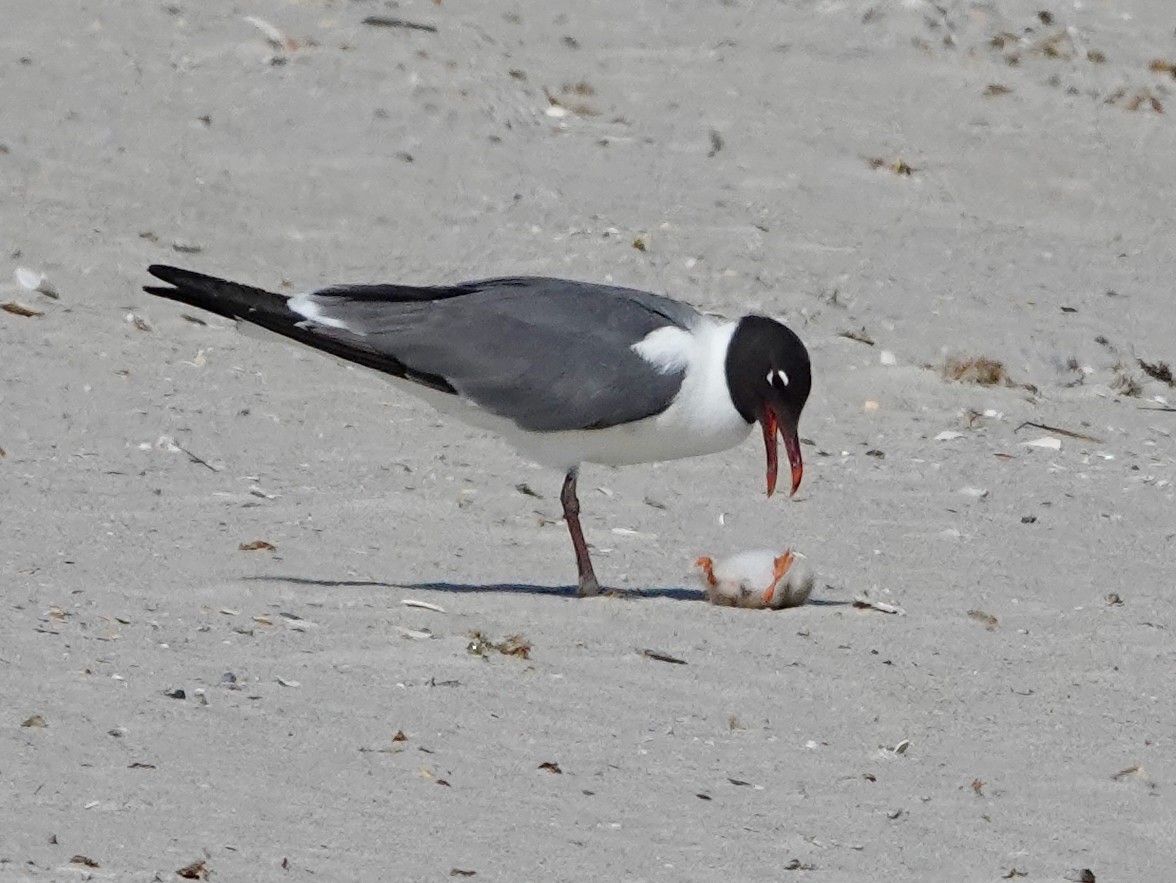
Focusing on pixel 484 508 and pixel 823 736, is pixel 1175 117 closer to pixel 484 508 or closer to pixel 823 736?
pixel 484 508

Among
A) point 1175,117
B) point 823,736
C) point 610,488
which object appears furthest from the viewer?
point 1175,117

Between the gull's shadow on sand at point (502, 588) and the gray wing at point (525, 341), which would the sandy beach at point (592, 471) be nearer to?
the gull's shadow on sand at point (502, 588)

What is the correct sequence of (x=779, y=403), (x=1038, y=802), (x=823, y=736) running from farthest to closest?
1. (x=779, y=403)
2. (x=823, y=736)
3. (x=1038, y=802)

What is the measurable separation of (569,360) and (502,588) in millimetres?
702

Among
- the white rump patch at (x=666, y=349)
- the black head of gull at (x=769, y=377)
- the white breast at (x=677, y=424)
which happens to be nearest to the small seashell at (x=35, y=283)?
the white breast at (x=677, y=424)

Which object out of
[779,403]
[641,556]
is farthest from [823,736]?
[641,556]

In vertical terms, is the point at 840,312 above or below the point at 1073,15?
below

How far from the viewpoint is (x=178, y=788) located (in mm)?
4570

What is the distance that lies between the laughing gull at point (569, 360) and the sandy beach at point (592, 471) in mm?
492

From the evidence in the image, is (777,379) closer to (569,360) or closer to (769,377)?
(769,377)

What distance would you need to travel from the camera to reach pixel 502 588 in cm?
675

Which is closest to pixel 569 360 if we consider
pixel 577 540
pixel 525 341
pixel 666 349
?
pixel 525 341

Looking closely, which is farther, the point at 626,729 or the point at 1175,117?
the point at 1175,117

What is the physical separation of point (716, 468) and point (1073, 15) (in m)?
6.24
